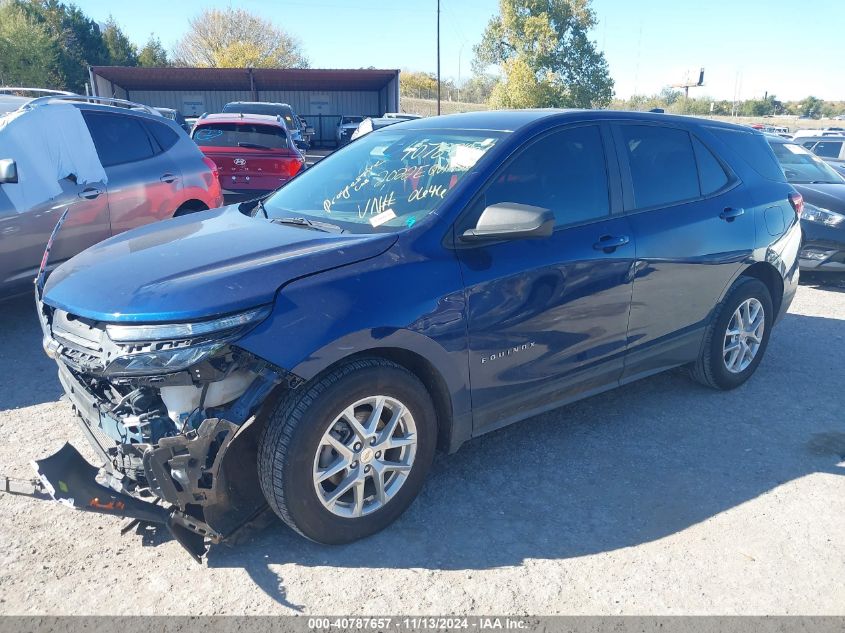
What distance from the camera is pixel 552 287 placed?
3.39 meters

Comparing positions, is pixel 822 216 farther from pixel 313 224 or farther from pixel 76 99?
pixel 76 99

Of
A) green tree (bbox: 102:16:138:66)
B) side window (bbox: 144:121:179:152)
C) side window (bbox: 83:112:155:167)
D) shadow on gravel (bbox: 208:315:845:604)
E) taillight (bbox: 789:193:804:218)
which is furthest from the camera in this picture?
green tree (bbox: 102:16:138:66)

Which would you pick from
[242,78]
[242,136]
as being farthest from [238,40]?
[242,136]

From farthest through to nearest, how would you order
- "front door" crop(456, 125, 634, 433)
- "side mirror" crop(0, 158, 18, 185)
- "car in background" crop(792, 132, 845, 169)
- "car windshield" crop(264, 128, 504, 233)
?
"car in background" crop(792, 132, 845, 169), "side mirror" crop(0, 158, 18, 185), "car windshield" crop(264, 128, 504, 233), "front door" crop(456, 125, 634, 433)

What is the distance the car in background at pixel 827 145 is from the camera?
15.1 meters

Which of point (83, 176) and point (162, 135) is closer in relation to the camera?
point (83, 176)

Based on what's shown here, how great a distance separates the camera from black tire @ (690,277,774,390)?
14.6 ft

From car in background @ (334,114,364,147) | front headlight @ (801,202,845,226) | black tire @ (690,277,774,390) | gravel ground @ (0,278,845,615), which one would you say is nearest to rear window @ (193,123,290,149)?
gravel ground @ (0,278,845,615)

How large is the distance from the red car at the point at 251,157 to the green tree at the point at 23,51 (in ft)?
117

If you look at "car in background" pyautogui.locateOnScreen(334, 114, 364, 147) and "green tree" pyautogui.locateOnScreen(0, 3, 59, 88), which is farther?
"green tree" pyautogui.locateOnScreen(0, 3, 59, 88)

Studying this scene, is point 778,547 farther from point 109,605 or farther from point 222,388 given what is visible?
point 109,605

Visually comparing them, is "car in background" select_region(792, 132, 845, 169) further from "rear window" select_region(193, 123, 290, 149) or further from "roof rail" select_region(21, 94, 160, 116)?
"roof rail" select_region(21, 94, 160, 116)

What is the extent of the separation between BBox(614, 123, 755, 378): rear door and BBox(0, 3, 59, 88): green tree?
43.9m

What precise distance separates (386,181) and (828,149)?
1542 centimetres
